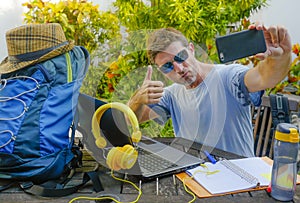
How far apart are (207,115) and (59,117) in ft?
1.66

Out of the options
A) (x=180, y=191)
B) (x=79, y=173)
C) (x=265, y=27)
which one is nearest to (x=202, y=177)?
(x=180, y=191)

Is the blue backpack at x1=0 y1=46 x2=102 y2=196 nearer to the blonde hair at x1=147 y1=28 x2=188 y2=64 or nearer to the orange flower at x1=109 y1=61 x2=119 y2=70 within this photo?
the orange flower at x1=109 y1=61 x2=119 y2=70

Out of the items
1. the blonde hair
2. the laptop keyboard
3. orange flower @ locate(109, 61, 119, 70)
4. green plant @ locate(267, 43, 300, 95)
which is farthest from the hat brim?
green plant @ locate(267, 43, 300, 95)

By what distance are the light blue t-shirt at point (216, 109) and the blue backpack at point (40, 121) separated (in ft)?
1.03

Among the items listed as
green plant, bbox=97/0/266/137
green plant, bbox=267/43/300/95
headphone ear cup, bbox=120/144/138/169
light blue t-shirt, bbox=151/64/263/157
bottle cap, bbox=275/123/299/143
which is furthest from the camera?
green plant, bbox=267/43/300/95

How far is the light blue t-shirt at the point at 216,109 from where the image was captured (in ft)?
3.76

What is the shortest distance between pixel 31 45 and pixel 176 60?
17.1 inches

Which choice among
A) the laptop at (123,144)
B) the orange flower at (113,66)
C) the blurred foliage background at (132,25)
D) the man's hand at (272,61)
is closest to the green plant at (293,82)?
the blurred foliage background at (132,25)

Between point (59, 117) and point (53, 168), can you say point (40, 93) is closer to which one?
point (59, 117)

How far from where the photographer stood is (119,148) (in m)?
0.90

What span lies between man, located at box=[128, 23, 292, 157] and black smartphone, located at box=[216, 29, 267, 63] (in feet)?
0.09

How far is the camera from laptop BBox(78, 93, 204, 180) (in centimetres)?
92

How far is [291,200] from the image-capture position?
→ 777mm

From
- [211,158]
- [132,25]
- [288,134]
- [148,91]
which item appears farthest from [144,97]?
[132,25]
